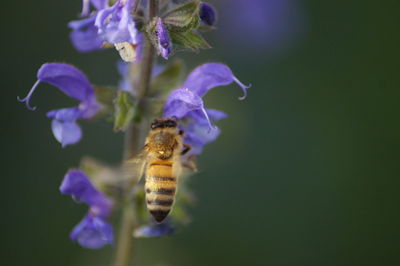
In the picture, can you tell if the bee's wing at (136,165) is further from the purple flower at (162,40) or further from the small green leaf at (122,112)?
the purple flower at (162,40)

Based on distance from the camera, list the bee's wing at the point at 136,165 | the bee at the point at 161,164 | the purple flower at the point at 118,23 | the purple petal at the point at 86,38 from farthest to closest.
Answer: the purple petal at the point at 86,38, the bee's wing at the point at 136,165, the bee at the point at 161,164, the purple flower at the point at 118,23

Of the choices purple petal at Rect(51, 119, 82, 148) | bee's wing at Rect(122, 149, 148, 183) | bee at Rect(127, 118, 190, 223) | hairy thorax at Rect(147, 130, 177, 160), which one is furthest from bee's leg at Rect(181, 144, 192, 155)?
purple petal at Rect(51, 119, 82, 148)

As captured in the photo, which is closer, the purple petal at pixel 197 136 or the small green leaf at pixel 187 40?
the small green leaf at pixel 187 40

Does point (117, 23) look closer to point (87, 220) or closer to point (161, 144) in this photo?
point (161, 144)

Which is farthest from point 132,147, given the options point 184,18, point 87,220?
point 184,18

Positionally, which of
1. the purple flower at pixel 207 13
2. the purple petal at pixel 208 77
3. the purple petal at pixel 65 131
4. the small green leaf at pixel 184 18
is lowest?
the purple petal at pixel 65 131

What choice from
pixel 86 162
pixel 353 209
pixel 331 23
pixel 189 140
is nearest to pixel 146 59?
pixel 189 140

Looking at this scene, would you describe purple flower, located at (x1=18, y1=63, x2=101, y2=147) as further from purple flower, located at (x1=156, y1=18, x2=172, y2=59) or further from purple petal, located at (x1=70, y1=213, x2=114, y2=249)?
purple flower, located at (x1=156, y1=18, x2=172, y2=59)

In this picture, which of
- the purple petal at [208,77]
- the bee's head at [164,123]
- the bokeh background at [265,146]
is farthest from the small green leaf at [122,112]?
the bokeh background at [265,146]

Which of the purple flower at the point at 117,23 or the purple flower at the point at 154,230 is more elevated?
the purple flower at the point at 117,23

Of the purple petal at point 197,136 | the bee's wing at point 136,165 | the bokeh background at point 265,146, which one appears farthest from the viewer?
the bokeh background at point 265,146
